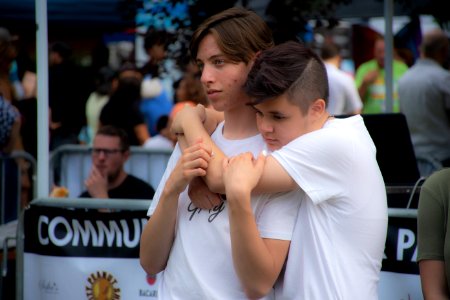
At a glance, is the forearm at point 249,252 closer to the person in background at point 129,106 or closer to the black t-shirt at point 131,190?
the black t-shirt at point 131,190

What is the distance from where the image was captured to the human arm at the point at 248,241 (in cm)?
257

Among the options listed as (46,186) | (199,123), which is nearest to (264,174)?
(199,123)

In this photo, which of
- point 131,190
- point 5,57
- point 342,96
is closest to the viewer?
point 131,190

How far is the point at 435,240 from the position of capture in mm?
3334

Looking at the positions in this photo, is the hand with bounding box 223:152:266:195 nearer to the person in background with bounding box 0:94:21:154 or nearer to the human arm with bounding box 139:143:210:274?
the human arm with bounding box 139:143:210:274

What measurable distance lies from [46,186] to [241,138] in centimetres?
245

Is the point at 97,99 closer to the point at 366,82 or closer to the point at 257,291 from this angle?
the point at 366,82

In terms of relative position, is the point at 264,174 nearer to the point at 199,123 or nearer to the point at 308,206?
the point at 308,206

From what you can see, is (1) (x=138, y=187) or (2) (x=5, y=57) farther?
(2) (x=5, y=57)

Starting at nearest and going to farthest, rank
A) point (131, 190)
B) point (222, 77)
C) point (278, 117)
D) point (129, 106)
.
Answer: point (278, 117) → point (222, 77) → point (131, 190) → point (129, 106)

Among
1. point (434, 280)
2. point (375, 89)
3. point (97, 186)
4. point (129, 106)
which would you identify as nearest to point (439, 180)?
point (434, 280)

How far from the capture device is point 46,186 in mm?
5070

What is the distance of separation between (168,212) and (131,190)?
376 centimetres

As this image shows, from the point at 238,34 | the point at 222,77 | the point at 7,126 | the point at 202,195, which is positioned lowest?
the point at 202,195
